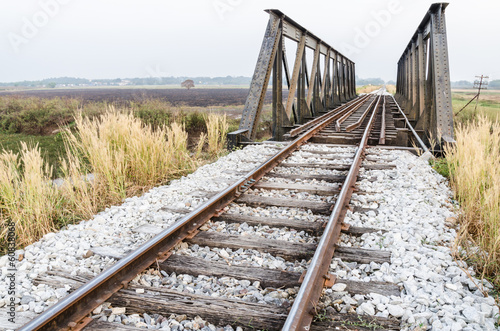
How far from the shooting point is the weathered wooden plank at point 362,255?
2963 mm

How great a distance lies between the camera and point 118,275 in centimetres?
264

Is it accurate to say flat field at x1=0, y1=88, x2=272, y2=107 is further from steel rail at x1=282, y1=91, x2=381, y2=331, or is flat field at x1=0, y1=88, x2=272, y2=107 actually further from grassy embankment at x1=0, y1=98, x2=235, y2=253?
steel rail at x1=282, y1=91, x2=381, y2=331

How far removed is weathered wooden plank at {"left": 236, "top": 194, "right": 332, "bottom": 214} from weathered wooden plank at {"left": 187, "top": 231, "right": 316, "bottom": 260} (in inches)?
35.8

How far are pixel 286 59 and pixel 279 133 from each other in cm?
174

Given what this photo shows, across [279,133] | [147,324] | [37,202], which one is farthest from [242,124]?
[147,324]

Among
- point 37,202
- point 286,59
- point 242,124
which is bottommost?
point 37,202

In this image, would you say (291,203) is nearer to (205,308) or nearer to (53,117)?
(205,308)

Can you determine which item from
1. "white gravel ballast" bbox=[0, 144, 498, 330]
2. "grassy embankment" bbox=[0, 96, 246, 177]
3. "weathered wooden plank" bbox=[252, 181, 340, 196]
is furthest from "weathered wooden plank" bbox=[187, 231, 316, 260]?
"grassy embankment" bbox=[0, 96, 246, 177]

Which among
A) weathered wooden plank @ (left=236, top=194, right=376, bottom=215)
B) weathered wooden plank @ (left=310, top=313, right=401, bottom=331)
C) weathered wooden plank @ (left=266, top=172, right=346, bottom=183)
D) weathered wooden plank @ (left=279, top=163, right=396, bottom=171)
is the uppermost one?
weathered wooden plank @ (left=279, top=163, right=396, bottom=171)

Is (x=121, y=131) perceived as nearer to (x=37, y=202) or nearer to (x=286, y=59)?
(x=37, y=202)

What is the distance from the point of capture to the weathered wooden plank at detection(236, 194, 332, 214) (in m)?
4.08

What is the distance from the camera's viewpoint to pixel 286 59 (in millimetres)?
9117

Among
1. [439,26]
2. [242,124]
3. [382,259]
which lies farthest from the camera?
[242,124]

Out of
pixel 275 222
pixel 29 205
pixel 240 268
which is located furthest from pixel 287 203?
pixel 29 205
